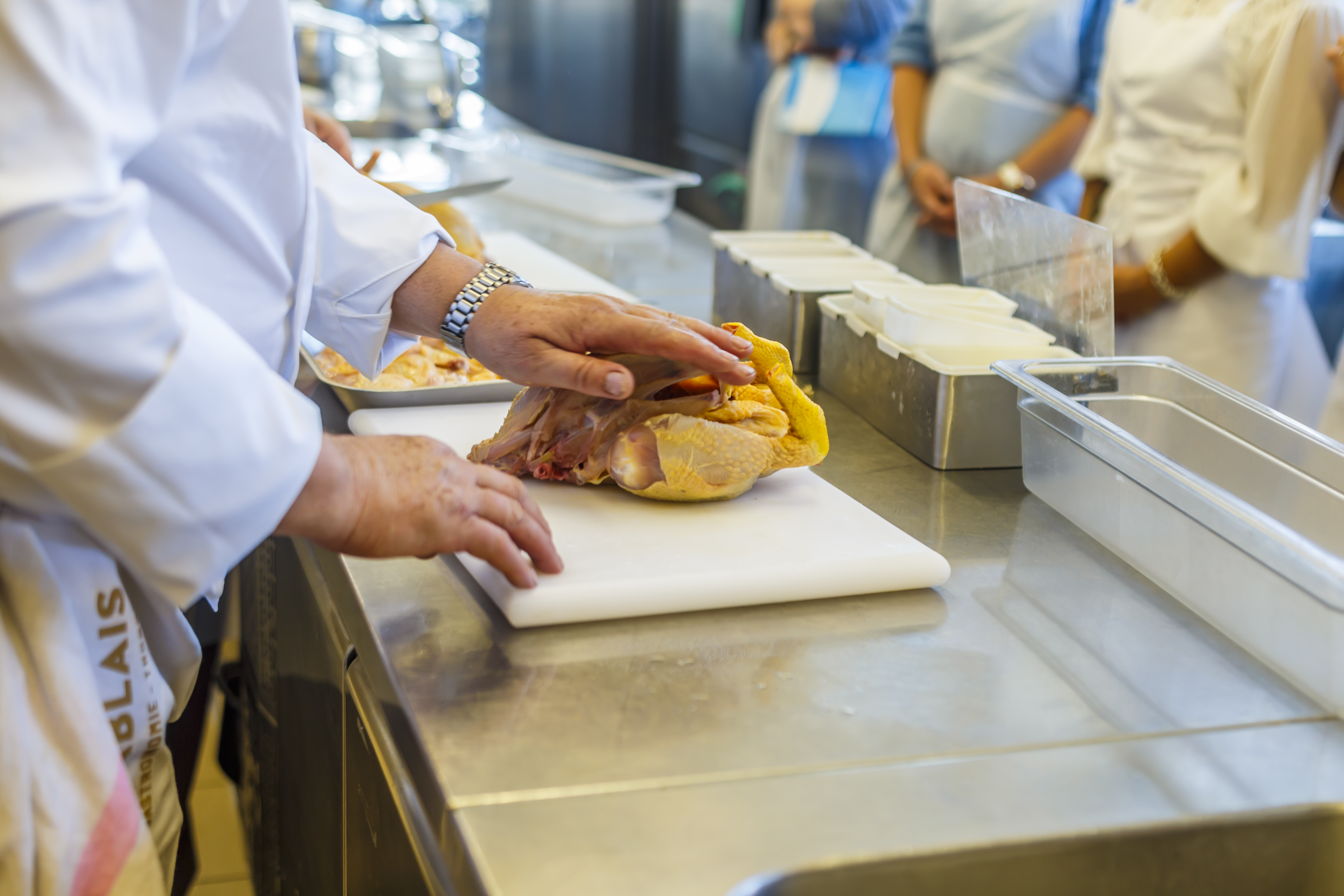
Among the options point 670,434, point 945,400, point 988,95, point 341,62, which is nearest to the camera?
point 670,434

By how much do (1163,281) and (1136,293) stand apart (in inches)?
2.2

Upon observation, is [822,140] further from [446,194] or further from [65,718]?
[65,718]

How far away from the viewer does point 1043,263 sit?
1246 mm

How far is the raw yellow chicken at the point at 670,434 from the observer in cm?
99

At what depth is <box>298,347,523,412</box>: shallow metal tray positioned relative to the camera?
1.23 metres

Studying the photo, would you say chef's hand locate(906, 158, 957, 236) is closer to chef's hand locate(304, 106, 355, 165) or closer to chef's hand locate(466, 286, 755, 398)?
chef's hand locate(304, 106, 355, 165)

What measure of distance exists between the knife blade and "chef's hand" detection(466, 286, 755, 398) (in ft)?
2.00

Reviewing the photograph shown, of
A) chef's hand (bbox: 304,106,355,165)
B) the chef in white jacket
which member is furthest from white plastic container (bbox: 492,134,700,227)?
the chef in white jacket

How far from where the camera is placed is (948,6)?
9.39 ft

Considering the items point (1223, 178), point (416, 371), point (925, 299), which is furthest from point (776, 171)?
point (416, 371)

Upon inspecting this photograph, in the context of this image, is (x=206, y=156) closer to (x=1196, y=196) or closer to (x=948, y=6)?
(x=1196, y=196)

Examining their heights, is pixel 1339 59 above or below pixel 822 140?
above

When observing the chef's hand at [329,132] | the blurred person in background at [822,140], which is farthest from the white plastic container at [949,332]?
the blurred person in background at [822,140]

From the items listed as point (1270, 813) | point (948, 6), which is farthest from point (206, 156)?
point (948, 6)
